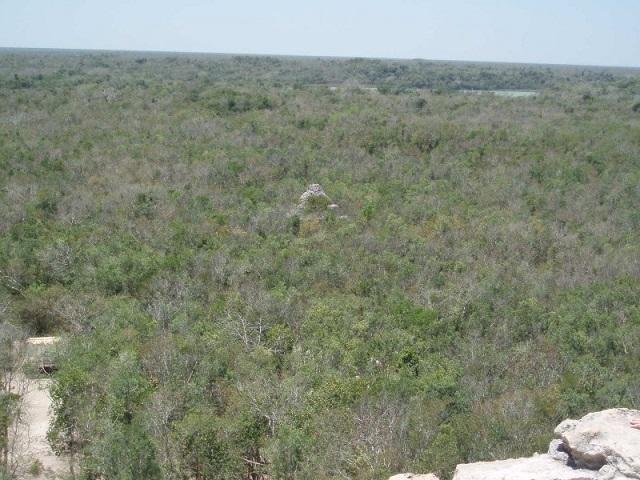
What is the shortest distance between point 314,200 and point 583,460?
21583mm

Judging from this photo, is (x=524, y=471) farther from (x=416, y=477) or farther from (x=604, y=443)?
(x=416, y=477)

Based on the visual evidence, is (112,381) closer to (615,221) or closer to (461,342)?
(461,342)

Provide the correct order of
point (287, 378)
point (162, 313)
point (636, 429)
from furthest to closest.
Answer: point (162, 313) < point (287, 378) < point (636, 429)

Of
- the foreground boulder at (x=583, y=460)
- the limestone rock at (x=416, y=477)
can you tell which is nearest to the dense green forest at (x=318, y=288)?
the limestone rock at (x=416, y=477)

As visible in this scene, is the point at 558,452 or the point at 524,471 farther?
the point at 558,452

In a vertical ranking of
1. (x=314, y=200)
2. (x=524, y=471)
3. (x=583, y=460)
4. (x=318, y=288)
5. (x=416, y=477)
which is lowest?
(x=318, y=288)

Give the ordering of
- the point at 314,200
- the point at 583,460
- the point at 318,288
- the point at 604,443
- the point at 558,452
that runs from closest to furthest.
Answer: the point at 604,443, the point at 583,460, the point at 558,452, the point at 318,288, the point at 314,200

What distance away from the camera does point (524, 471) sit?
9.29 metres

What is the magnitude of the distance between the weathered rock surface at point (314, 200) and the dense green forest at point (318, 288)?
1.18 ft

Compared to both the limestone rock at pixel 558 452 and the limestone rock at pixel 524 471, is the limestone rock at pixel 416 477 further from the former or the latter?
the limestone rock at pixel 558 452

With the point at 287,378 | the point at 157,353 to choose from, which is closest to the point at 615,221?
the point at 287,378

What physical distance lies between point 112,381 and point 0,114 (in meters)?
44.0

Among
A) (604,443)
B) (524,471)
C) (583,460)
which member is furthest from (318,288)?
(604,443)

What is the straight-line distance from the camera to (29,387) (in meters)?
16.9
